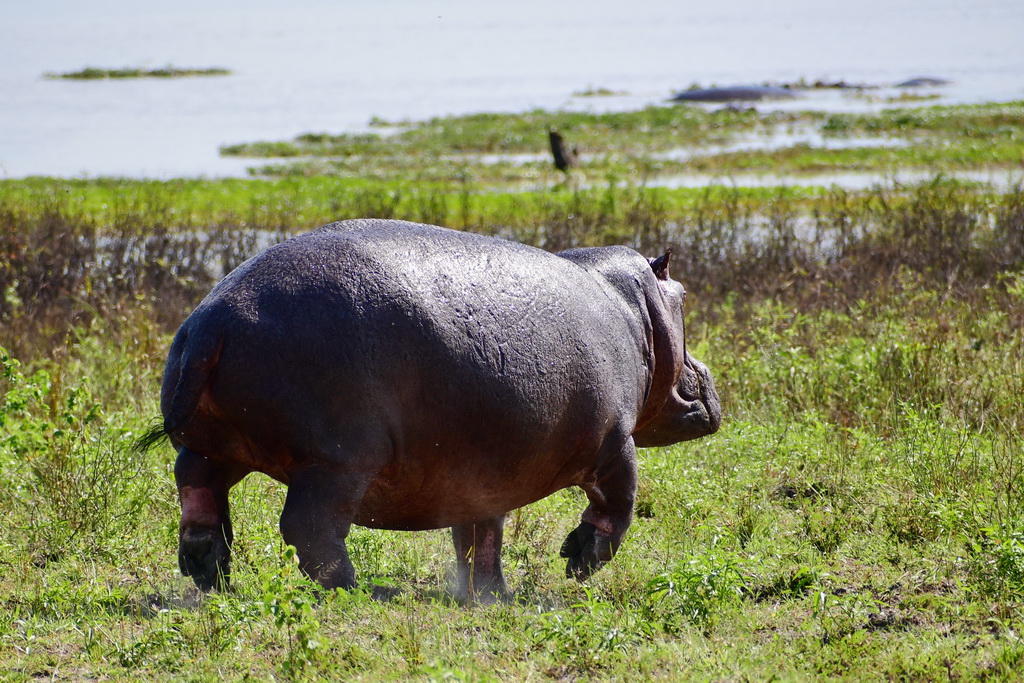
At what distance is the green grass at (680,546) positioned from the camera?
347 cm

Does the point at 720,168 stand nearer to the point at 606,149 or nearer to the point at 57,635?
the point at 606,149

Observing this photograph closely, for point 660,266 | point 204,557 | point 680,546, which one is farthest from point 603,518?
point 204,557

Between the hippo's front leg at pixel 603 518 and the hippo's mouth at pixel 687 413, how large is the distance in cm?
51

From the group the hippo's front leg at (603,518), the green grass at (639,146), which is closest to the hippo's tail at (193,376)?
the hippo's front leg at (603,518)

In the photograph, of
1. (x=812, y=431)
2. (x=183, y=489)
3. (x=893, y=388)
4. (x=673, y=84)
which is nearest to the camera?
(x=183, y=489)

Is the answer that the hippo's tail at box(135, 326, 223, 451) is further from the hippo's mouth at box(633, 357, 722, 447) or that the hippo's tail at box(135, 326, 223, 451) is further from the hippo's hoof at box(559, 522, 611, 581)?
the hippo's mouth at box(633, 357, 722, 447)

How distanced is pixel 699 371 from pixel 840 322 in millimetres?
4019

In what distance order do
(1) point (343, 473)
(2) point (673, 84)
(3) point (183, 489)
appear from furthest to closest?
(2) point (673, 84)
(3) point (183, 489)
(1) point (343, 473)

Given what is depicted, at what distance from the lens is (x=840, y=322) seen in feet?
27.9

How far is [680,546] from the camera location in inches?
188

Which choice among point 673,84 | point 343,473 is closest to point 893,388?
Answer: point 343,473

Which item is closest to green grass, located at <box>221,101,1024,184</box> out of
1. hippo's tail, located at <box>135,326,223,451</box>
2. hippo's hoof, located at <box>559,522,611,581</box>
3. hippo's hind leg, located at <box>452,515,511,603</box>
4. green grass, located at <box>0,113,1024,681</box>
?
green grass, located at <box>0,113,1024,681</box>

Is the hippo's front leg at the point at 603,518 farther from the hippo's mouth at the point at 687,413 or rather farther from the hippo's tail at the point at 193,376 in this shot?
the hippo's tail at the point at 193,376

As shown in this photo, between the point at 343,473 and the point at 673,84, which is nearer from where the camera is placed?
the point at 343,473
